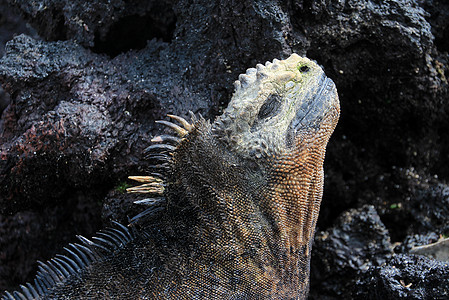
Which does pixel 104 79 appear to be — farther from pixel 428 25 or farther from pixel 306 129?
pixel 428 25

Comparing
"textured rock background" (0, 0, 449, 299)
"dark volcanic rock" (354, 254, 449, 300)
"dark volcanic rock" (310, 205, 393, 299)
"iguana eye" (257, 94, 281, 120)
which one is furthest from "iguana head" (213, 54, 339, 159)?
"dark volcanic rock" (310, 205, 393, 299)

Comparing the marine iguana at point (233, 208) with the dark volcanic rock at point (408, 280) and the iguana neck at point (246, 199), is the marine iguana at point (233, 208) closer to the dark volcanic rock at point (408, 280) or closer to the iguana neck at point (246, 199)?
the iguana neck at point (246, 199)

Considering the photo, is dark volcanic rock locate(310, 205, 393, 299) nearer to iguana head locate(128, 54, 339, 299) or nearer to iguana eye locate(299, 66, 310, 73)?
iguana head locate(128, 54, 339, 299)

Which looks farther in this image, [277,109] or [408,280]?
[408,280]

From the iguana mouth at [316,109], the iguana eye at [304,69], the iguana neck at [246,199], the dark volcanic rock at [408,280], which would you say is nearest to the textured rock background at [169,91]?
the dark volcanic rock at [408,280]

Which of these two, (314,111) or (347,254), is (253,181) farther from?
(347,254)

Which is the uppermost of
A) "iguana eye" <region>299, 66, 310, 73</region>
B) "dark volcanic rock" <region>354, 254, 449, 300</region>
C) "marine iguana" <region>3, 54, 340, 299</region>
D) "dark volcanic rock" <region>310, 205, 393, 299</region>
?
"iguana eye" <region>299, 66, 310, 73</region>

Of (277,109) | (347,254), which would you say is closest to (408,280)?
(347,254)
